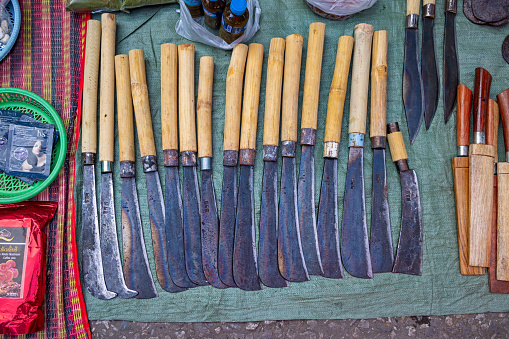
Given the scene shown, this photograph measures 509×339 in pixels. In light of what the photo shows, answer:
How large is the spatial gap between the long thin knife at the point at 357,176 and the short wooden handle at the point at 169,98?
66 cm

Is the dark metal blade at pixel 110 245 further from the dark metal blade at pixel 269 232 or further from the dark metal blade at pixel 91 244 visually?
the dark metal blade at pixel 269 232

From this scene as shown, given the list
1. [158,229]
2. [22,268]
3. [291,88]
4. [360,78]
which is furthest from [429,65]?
[22,268]

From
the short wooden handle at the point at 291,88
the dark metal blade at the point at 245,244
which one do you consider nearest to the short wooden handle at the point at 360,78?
the short wooden handle at the point at 291,88

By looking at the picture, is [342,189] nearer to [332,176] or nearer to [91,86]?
[332,176]

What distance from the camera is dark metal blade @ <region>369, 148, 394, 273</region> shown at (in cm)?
124

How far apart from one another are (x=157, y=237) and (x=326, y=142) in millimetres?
719

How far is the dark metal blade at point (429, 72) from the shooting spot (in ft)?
4.35

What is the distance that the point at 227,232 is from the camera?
48.8 inches

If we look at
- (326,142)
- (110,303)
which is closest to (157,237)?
(110,303)

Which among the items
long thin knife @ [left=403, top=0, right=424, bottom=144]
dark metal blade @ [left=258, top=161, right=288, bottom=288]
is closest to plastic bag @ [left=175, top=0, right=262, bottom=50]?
dark metal blade @ [left=258, top=161, right=288, bottom=288]

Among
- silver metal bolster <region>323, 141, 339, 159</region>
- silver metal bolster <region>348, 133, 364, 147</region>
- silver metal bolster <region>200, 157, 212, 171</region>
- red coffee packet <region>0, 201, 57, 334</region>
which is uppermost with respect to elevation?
silver metal bolster <region>348, 133, 364, 147</region>

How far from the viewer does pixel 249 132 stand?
1.23 m

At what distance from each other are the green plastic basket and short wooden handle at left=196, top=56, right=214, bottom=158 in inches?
20.2

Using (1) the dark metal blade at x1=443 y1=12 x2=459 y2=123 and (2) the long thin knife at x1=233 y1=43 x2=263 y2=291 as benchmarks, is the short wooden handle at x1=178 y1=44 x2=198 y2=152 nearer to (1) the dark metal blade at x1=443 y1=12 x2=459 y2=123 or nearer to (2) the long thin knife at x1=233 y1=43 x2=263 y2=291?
(2) the long thin knife at x1=233 y1=43 x2=263 y2=291
